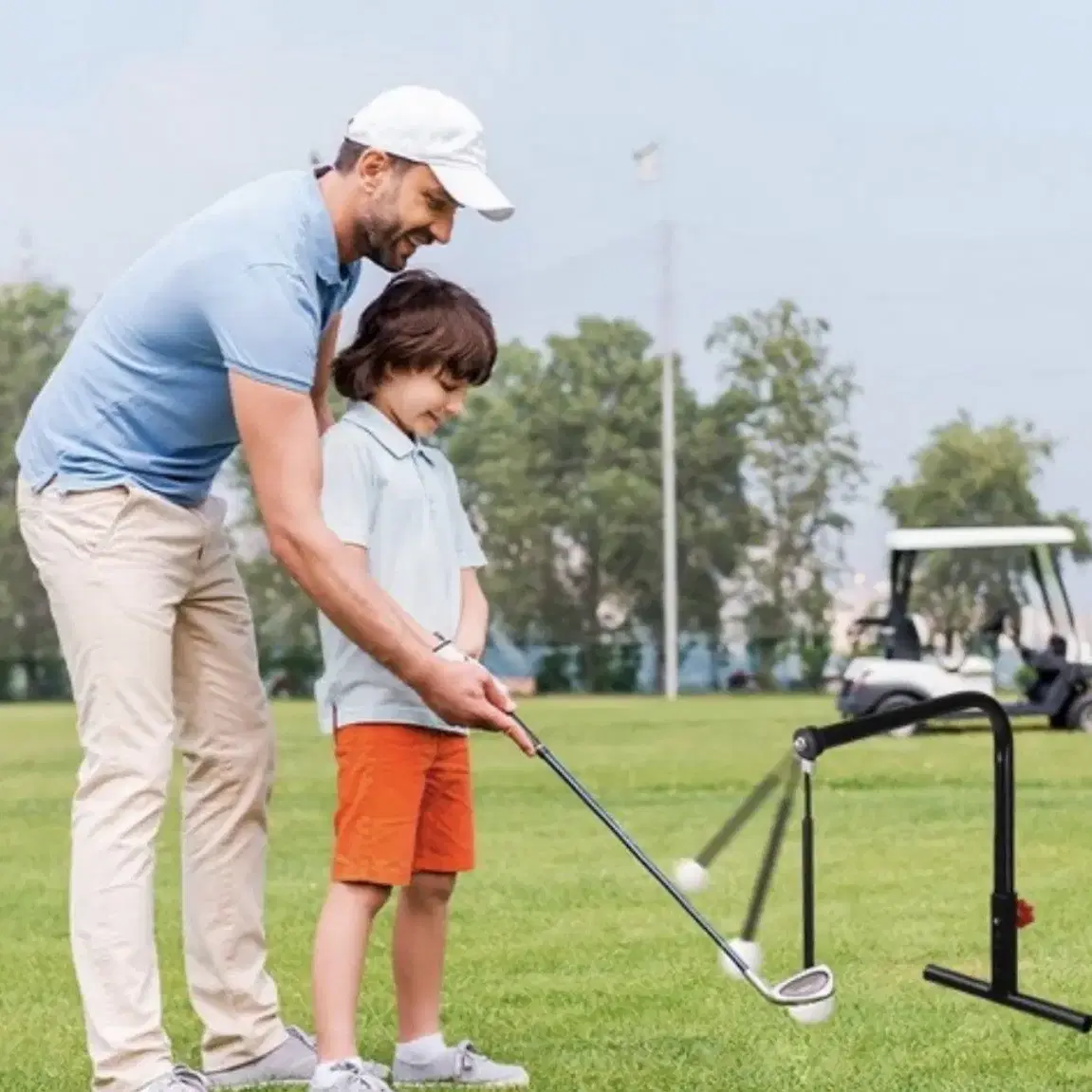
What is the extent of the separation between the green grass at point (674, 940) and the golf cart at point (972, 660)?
8.84m

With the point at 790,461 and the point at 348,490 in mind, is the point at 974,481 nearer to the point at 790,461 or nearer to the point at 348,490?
the point at 790,461

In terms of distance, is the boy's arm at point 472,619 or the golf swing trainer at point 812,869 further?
the boy's arm at point 472,619

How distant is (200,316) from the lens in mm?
3496

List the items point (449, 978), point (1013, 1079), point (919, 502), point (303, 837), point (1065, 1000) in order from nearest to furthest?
point (1013, 1079) < point (1065, 1000) < point (449, 978) < point (303, 837) < point (919, 502)

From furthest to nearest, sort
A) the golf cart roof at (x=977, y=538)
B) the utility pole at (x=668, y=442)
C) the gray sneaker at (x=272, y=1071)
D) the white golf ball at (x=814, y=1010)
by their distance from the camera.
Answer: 1. the utility pole at (x=668, y=442)
2. the golf cart roof at (x=977, y=538)
3. the gray sneaker at (x=272, y=1071)
4. the white golf ball at (x=814, y=1010)

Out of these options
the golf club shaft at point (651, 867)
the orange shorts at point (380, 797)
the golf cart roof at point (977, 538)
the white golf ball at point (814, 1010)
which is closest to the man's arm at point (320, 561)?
the golf club shaft at point (651, 867)

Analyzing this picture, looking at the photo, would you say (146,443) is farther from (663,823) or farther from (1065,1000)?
(663,823)

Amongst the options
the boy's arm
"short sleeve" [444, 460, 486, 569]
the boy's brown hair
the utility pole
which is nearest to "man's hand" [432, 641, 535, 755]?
the boy's arm

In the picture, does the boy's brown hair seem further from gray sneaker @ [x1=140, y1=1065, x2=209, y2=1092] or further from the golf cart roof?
the golf cart roof

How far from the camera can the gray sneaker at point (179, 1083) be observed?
3.51m

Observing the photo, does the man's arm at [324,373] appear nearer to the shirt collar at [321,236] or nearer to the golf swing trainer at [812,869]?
the shirt collar at [321,236]

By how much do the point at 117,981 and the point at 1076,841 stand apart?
517cm

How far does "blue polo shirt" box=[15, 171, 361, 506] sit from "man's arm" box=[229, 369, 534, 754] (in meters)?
0.05

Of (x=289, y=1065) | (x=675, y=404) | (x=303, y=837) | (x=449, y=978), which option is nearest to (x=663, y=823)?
(x=303, y=837)
